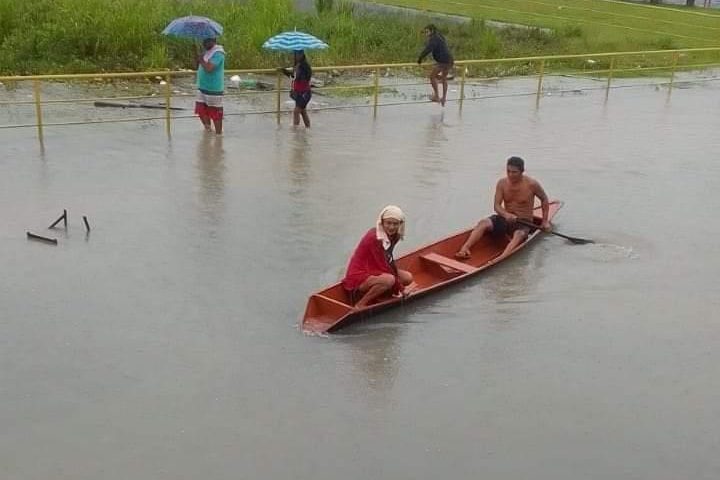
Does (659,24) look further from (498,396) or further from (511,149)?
(498,396)

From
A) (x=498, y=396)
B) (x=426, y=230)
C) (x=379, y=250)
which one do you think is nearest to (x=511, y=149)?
(x=426, y=230)

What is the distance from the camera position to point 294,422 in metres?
6.80

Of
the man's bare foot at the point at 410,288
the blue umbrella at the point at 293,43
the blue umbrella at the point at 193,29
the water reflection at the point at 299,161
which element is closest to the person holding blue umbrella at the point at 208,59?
the blue umbrella at the point at 193,29

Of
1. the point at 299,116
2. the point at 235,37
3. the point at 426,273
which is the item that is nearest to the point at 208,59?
the point at 299,116

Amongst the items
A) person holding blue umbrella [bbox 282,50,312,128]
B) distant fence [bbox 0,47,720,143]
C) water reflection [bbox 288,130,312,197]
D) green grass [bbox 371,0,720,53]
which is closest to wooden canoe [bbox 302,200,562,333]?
water reflection [bbox 288,130,312,197]

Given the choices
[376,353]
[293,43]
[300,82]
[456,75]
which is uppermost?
[293,43]

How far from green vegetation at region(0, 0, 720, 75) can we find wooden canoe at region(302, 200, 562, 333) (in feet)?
46.5

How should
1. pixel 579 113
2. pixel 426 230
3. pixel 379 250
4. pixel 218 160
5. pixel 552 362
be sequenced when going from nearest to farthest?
1. pixel 552 362
2. pixel 379 250
3. pixel 426 230
4. pixel 218 160
5. pixel 579 113

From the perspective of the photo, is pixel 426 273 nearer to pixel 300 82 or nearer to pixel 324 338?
pixel 324 338

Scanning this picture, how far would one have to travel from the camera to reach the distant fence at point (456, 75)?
49.8 ft

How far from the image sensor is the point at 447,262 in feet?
32.0

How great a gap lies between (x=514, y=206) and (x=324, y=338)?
3.73m

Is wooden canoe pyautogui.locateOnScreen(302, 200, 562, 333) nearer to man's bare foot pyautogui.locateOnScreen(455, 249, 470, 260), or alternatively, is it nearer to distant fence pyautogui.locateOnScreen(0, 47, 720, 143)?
man's bare foot pyautogui.locateOnScreen(455, 249, 470, 260)

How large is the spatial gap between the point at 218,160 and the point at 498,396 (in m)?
7.79
